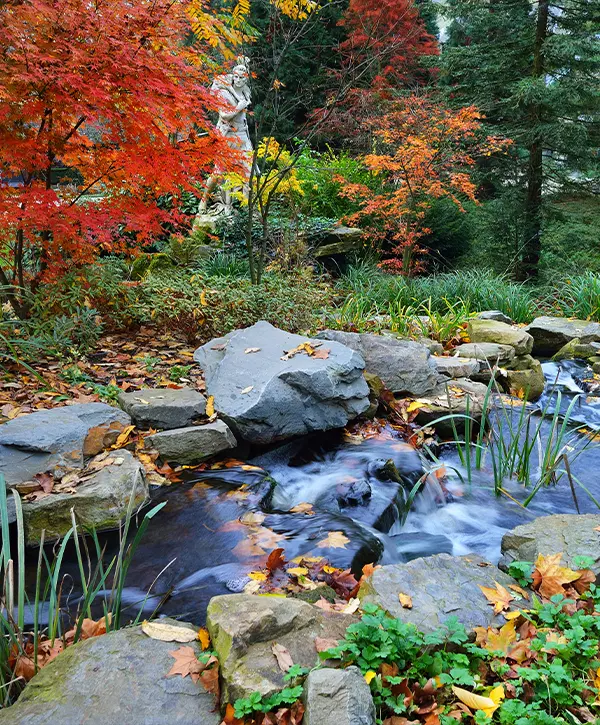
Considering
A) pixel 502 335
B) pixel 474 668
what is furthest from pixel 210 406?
pixel 502 335

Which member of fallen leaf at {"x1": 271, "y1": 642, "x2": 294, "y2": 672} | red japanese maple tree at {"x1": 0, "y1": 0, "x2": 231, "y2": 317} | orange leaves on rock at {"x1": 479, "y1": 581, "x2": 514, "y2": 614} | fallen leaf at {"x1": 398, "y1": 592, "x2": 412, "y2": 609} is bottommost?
orange leaves on rock at {"x1": 479, "y1": 581, "x2": 514, "y2": 614}

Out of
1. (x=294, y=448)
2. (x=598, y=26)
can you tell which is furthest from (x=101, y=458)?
(x=598, y=26)

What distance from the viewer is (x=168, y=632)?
1936 mm

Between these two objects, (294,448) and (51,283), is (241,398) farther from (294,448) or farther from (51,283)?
(51,283)

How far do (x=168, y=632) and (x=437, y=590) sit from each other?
3.49 ft

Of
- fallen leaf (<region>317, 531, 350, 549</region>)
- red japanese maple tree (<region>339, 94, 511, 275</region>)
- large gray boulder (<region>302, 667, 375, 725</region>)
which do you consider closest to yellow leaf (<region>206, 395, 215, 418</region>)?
fallen leaf (<region>317, 531, 350, 549</region>)

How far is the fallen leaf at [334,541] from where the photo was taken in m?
2.95

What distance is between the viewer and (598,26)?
9.98 meters

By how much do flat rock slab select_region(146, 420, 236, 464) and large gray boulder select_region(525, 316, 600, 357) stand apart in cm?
503

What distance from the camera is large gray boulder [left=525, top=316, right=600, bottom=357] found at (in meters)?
7.00

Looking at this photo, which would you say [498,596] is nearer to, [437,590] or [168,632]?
[437,590]

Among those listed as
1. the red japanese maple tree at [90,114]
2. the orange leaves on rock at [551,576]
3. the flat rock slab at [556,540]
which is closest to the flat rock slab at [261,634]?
the orange leaves on rock at [551,576]

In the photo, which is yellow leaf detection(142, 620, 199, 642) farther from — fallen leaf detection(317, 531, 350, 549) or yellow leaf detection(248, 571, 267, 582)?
fallen leaf detection(317, 531, 350, 549)

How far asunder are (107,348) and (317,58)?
13.8 metres
